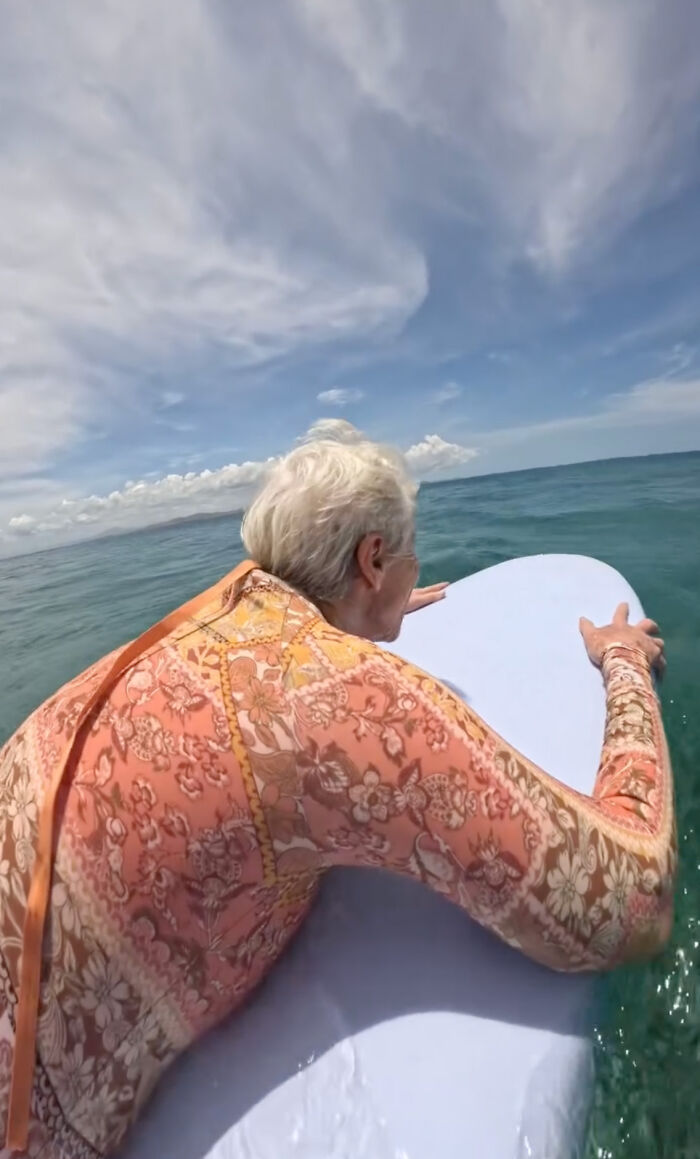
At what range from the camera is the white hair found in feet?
4.40

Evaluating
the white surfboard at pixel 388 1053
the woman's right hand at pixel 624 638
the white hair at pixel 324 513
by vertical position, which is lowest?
the white surfboard at pixel 388 1053

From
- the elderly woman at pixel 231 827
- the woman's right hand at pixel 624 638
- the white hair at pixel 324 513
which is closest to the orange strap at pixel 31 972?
the elderly woman at pixel 231 827

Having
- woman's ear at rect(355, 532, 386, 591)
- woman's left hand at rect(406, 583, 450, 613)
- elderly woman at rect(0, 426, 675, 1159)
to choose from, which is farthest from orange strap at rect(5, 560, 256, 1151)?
woman's left hand at rect(406, 583, 450, 613)

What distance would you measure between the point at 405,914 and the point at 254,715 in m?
0.95

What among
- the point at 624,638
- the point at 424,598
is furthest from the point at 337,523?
the point at 424,598

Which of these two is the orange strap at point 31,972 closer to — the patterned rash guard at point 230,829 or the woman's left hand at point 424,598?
the patterned rash guard at point 230,829

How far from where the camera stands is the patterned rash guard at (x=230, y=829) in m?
1.02

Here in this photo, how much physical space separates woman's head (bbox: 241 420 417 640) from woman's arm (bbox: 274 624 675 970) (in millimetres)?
223

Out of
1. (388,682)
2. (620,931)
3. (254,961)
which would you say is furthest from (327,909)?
(388,682)

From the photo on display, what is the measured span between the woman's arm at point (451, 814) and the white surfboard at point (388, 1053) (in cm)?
22

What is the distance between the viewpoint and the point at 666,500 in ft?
36.8

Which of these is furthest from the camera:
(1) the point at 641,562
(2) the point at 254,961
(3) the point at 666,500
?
(3) the point at 666,500

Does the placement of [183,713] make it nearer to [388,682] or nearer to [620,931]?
[388,682]

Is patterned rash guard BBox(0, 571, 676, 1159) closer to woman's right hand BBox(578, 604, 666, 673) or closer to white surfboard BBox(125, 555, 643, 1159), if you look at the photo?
white surfboard BBox(125, 555, 643, 1159)
